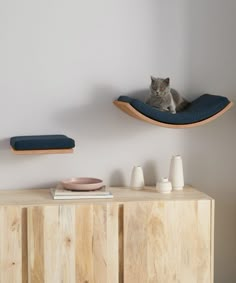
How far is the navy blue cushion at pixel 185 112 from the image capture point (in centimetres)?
233

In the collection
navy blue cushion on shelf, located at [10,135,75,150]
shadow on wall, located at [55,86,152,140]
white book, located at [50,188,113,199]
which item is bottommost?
white book, located at [50,188,113,199]

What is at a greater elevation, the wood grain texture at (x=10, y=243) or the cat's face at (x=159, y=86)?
the cat's face at (x=159, y=86)

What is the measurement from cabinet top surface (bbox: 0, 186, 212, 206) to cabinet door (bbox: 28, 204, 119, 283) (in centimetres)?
5

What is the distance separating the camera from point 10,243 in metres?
2.21

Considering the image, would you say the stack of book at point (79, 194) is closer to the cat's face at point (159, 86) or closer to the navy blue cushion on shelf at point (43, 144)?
the navy blue cushion on shelf at point (43, 144)

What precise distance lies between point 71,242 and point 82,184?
295mm

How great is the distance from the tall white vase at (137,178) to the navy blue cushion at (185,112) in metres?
0.31

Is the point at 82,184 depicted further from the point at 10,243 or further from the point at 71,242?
the point at 10,243

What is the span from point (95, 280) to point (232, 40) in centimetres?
131

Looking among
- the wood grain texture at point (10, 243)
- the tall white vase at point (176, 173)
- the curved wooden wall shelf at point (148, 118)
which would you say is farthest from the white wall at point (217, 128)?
the wood grain texture at point (10, 243)

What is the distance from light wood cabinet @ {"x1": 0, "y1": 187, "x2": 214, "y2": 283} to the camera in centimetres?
221

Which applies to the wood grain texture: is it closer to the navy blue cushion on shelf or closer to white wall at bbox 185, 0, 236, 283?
the navy blue cushion on shelf

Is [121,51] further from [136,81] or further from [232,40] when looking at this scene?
[232,40]

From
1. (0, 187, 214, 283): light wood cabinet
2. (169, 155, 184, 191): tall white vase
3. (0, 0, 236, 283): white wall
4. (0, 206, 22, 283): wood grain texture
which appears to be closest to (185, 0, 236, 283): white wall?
(0, 0, 236, 283): white wall
